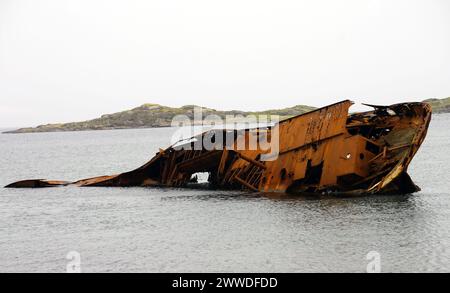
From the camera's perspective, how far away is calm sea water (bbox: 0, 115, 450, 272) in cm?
1472

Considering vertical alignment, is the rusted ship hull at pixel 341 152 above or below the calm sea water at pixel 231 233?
above

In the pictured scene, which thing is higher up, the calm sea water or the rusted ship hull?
the rusted ship hull

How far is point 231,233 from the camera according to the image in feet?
59.7

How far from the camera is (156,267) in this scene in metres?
14.8

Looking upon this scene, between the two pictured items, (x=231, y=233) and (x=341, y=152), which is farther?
(x=341, y=152)

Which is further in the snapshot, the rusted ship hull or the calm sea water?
the rusted ship hull

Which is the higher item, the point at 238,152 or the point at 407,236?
the point at 238,152

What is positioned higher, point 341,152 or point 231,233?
point 341,152

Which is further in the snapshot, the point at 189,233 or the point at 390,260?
the point at 189,233

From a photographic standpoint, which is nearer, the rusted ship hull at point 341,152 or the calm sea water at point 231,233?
the calm sea water at point 231,233

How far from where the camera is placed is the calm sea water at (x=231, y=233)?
1472cm
